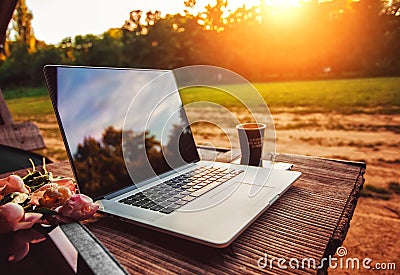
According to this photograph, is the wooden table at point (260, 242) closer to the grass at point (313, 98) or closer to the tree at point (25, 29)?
the grass at point (313, 98)

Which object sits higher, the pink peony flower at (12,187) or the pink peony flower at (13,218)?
the pink peony flower at (12,187)

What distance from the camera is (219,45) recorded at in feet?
7.30

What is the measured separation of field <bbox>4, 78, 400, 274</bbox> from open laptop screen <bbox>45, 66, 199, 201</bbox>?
0.39 feet

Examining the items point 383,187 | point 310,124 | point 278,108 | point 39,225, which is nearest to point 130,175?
point 39,225

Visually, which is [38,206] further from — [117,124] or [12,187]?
[117,124]

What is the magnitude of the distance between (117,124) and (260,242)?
42 cm

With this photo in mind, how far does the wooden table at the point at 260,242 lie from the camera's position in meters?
0.42

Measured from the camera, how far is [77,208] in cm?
50

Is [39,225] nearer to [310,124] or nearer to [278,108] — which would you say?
[310,124]

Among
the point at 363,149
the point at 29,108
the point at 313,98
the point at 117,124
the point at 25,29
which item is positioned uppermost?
the point at 25,29

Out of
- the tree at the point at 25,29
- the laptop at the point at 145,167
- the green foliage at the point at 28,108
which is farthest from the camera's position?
the tree at the point at 25,29

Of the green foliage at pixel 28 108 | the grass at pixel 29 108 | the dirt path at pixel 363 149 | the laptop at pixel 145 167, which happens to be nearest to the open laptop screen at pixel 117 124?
the laptop at pixel 145 167

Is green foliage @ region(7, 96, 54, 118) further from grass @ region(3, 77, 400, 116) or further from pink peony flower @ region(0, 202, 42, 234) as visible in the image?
pink peony flower @ region(0, 202, 42, 234)

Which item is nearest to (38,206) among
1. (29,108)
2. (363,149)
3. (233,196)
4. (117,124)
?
(117,124)
